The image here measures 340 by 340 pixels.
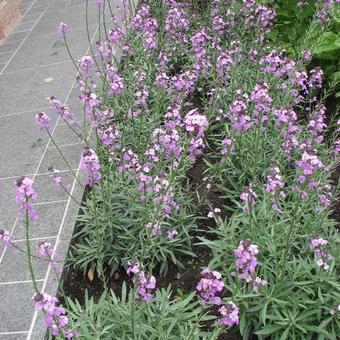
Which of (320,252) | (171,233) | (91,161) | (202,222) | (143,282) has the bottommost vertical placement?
(202,222)

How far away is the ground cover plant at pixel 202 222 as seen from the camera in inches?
94.3

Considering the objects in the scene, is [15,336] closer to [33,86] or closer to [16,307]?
[16,307]

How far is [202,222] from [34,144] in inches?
77.0

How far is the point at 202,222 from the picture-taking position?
3.45 meters

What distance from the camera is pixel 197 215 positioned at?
3.50 m

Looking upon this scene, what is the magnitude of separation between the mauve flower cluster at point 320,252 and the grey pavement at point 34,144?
1.65m

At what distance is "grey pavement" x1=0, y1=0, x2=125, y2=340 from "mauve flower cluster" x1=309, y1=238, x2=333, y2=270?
1.65 metres

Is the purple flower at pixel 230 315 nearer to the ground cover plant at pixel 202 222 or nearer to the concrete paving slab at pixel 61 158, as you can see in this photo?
the ground cover plant at pixel 202 222

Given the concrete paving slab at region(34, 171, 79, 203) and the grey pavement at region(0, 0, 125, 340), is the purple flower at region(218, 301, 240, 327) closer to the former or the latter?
the grey pavement at region(0, 0, 125, 340)

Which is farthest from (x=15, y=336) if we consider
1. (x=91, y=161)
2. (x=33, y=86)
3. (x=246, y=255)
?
(x=33, y=86)

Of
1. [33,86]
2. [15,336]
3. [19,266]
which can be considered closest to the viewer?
[15,336]

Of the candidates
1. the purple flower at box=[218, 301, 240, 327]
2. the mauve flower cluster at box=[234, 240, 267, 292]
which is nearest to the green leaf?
the mauve flower cluster at box=[234, 240, 267, 292]

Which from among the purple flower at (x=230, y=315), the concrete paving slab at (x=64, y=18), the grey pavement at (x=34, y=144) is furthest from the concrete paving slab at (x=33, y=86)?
the purple flower at (x=230, y=315)

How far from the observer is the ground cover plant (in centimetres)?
240
